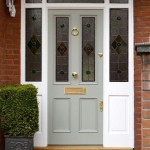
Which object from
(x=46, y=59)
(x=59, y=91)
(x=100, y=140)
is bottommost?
(x=100, y=140)

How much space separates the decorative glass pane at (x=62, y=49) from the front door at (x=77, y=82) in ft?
0.06

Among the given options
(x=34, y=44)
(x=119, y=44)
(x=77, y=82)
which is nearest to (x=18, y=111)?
(x=77, y=82)

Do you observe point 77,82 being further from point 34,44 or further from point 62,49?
point 34,44

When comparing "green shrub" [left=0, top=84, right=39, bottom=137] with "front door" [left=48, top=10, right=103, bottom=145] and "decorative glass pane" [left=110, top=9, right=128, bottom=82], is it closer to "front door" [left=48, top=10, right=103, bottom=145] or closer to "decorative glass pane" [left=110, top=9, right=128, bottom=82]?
"front door" [left=48, top=10, right=103, bottom=145]

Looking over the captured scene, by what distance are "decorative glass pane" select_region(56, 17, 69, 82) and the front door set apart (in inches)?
0.7

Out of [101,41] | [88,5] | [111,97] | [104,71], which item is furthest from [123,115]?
[88,5]

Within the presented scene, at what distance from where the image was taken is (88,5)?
6527 mm

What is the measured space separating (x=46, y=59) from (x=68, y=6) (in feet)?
3.36

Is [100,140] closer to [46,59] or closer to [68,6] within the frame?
[46,59]

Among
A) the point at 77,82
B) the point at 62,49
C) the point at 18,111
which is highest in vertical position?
the point at 62,49

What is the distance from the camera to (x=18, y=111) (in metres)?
5.70

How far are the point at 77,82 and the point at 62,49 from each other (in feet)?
2.14

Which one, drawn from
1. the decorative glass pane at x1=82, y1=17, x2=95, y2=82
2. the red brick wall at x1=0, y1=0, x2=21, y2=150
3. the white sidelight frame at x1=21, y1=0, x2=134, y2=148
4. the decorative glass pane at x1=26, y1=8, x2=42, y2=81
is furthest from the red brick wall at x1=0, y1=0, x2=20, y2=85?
the decorative glass pane at x1=82, y1=17, x2=95, y2=82

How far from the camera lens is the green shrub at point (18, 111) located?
5.69 meters
